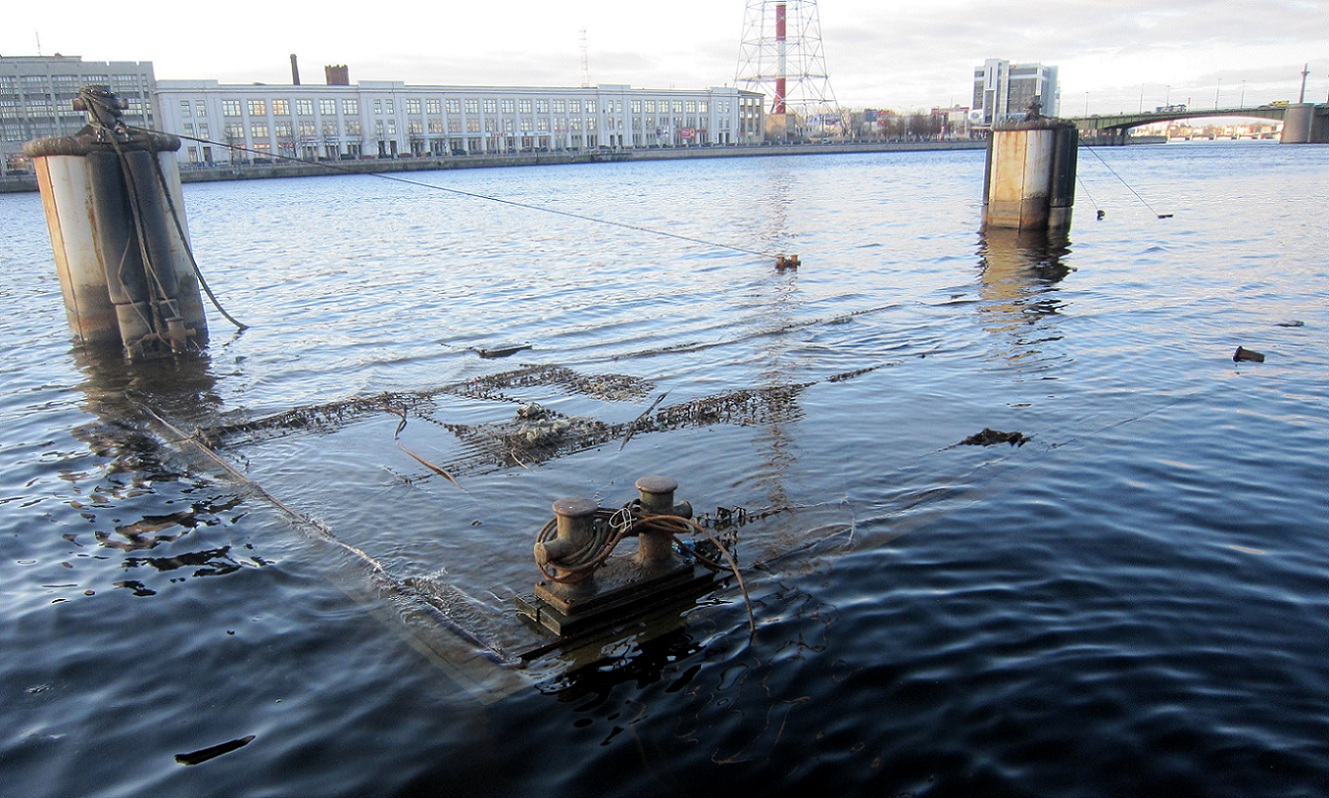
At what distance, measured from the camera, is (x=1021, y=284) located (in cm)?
2206

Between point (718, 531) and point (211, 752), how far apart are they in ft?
13.8

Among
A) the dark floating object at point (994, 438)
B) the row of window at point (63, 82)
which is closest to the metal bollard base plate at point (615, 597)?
the dark floating object at point (994, 438)

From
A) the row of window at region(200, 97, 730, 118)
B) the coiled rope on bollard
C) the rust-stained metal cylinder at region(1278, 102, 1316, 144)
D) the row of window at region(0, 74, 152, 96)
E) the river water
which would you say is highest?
the row of window at region(0, 74, 152, 96)

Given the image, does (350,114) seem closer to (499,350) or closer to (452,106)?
(452,106)

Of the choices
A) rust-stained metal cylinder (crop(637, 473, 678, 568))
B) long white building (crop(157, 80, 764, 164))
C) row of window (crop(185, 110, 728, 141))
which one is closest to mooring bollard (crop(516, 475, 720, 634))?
rust-stained metal cylinder (crop(637, 473, 678, 568))

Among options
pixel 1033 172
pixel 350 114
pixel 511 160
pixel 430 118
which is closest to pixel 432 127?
pixel 430 118

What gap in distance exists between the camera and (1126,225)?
35.7 m

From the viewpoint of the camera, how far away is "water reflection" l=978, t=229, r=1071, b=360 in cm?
1638

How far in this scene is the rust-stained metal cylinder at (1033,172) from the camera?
29844 millimetres

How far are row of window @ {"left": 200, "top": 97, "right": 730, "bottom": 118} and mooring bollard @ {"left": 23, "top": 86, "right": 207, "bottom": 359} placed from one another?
442ft

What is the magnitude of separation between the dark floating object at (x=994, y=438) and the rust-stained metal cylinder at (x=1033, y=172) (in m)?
22.9

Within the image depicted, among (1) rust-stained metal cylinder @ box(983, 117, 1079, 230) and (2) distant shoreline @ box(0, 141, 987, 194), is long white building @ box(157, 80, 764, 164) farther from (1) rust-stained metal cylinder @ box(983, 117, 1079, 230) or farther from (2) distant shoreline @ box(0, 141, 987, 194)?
(1) rust-stained metal cylinder @ box(983, 117, 1079, 230)

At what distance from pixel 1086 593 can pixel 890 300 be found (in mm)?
14215

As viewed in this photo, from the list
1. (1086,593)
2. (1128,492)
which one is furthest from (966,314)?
(1086,593)
